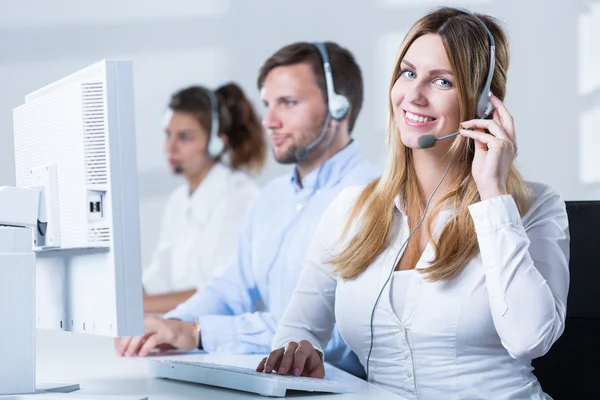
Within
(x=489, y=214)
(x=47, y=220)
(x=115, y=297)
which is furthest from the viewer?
(x=489, y=214)

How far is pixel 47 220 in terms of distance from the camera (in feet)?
3.95

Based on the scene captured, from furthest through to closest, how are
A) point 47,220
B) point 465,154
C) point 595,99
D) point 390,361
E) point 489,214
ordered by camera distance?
point 595,99, point 465,154, point 390,361, point 489,214, point 47,220

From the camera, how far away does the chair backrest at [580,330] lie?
5.47 ft

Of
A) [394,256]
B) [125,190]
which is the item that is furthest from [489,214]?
[125,190]

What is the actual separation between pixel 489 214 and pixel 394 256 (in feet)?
0.81

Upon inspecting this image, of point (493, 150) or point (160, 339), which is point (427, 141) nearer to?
point (493, 150)

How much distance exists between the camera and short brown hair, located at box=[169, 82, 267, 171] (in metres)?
4.12

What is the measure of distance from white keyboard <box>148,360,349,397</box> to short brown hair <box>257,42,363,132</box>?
1389 mm

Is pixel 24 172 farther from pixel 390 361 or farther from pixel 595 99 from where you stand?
pixel 595 99

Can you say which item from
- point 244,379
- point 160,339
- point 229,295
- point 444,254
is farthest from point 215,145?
point 244,379

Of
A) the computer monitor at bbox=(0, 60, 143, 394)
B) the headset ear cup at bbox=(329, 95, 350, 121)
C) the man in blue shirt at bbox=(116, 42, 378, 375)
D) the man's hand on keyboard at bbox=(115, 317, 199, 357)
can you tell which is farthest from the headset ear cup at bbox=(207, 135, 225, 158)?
the computer monitor at bbox=(0, 60, 143, 394)

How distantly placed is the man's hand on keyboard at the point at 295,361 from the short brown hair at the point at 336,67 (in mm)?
1248

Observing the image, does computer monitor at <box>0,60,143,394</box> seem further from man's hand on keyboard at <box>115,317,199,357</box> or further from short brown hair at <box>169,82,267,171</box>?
short brown hair at <box>169,82,267,171</box>

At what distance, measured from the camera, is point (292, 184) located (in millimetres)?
2592
